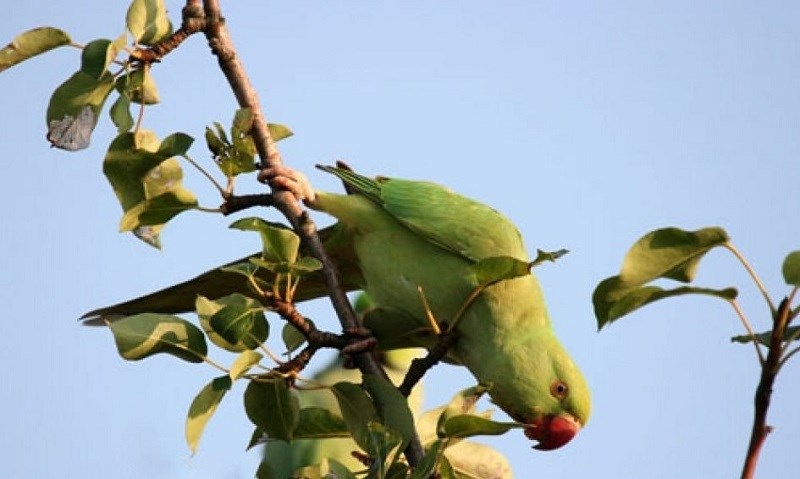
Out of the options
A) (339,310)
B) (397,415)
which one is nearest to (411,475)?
(397,415)

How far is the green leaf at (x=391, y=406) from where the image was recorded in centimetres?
319

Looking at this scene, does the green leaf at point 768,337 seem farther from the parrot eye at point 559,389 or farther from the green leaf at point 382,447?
the parrot eye at point 559,389

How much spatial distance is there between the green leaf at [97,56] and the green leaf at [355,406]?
1.14 meters

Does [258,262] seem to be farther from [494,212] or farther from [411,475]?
[494,212]

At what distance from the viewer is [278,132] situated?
3.80 metres

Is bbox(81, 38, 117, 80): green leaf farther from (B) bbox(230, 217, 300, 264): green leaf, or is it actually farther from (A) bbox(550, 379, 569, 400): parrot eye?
(A) bbox(550, 379, 569, 400): parrot eye

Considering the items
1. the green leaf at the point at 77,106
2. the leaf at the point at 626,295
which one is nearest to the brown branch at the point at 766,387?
the leaf at the point at 626,295

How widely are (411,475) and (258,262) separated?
0.70 meters

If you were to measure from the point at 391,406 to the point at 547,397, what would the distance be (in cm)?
148

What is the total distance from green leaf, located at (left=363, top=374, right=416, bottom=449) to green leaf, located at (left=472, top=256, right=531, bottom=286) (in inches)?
16.2

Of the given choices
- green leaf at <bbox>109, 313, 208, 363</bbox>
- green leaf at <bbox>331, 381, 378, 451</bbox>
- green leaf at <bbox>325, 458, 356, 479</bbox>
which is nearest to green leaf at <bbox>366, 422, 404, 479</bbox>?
green leaf at <bbox>325, 458, 356, 479</bbox>

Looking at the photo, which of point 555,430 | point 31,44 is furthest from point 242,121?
point 555,430

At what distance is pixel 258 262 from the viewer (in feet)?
10.2

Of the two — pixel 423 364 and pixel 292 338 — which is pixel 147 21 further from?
A: pixel 423 364
